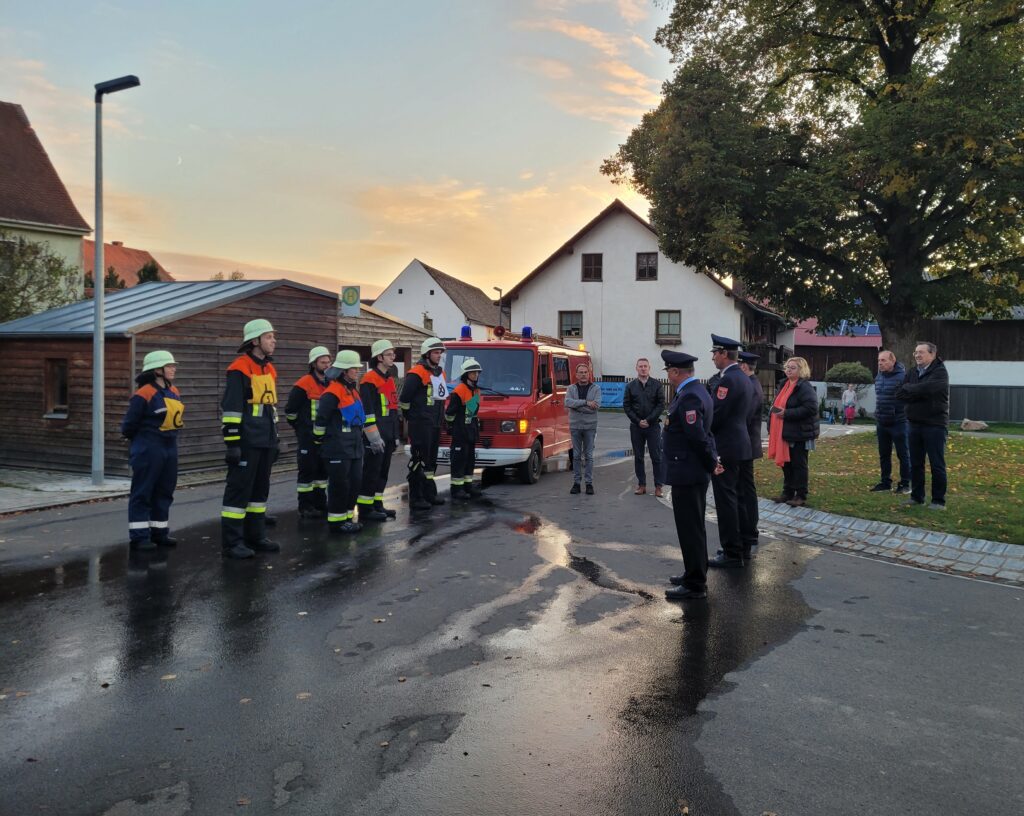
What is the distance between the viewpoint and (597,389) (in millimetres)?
12492

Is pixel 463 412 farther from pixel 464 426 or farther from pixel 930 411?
pixel 930 411

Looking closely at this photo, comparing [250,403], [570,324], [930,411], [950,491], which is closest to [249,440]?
[250,403]

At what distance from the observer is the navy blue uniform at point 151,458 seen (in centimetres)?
821

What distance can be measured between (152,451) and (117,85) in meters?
7.33

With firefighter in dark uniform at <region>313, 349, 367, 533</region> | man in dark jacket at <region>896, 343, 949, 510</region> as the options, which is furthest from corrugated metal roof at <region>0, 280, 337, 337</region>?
man in dark jacket at <region>896, 343, 949, 510</region>

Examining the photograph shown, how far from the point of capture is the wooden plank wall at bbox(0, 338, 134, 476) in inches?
542

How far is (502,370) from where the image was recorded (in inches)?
527

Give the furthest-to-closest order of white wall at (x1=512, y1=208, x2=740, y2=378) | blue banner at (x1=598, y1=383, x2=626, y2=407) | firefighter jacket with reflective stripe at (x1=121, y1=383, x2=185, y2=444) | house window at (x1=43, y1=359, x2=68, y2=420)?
1. white wall at (x1=512, y1=208, x2=740, y2=378)
2. blue banner at (x1=598, y1=383, x2=626, y2=407)
3. house window at (x1=43, y1=359, x2=68, y2=420)
4. firefighter jacket with reflective stripe at (x1=121, y1=383, x2=185, y2=444)

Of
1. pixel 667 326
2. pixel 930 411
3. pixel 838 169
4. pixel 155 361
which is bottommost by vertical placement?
pixel 930 411

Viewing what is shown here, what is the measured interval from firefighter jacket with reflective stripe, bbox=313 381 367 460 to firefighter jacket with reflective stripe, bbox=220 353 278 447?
2.38 feet

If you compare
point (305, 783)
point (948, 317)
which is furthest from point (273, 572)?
point (948, 317)

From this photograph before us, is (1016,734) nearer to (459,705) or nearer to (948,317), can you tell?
(459,705)

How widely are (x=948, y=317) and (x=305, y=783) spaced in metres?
42.2

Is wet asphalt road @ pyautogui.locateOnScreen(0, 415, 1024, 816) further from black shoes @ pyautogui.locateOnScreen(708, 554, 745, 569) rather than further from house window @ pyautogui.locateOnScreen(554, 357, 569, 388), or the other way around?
house window @ pyautogui.locateOnScreen(554, 357, 569, 388)
